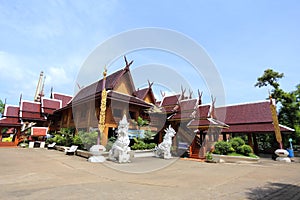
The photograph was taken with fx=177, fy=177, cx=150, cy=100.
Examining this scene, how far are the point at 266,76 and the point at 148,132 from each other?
15471 mm

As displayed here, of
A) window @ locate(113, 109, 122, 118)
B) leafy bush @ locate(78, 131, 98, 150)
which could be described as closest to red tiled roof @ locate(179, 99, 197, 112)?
window @ locate(113, 109, 122, 118)

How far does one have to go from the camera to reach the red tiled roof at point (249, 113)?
1598 centimetres

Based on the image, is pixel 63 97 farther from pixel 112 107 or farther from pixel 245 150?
pixel 245 150

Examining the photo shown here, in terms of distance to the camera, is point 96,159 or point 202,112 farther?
point 202,112

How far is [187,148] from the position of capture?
45.9 ft

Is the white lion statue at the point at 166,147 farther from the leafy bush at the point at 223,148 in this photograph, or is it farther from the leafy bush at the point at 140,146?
the leafy bush at the point at 223,148

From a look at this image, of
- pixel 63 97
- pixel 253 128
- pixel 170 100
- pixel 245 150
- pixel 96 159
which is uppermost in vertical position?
pixel 63 97

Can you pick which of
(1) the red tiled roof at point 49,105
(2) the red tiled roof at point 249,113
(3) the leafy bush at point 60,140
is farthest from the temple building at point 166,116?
(1) the red tiled roof at point 49,105

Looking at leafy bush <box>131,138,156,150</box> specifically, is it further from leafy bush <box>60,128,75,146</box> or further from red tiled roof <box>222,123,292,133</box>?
red tiled roof <box>222,123,292,133</box>

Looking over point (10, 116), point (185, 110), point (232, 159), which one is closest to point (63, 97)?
point (10, 116)

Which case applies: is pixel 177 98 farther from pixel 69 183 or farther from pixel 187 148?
pixel 69 183

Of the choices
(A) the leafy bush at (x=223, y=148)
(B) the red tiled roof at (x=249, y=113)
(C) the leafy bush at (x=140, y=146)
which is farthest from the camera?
(B) the red tiled roof at (x=249, y=113)

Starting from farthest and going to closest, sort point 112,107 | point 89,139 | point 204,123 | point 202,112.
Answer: point 202,112, point 112,107, point 204,123, point 89,139

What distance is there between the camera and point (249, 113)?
17.2 m
